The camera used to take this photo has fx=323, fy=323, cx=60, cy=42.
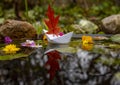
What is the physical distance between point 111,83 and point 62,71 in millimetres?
270

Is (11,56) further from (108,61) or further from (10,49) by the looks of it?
(108,61)

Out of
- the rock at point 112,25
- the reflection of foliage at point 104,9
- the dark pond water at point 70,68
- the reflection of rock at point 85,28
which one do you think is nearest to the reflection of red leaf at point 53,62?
the dark pond water at point 70,68

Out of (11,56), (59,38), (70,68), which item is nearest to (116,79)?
(70,68)

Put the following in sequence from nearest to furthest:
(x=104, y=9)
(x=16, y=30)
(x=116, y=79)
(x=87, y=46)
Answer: (x=116, y=79) < (x=87, y=46) < (x=16, y=30) < (x=104, y=9)

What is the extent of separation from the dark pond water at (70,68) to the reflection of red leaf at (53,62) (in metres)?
0.02

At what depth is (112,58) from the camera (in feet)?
6.05

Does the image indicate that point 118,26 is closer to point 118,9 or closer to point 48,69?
point 48,69

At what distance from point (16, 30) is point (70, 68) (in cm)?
110

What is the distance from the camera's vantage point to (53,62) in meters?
1.76

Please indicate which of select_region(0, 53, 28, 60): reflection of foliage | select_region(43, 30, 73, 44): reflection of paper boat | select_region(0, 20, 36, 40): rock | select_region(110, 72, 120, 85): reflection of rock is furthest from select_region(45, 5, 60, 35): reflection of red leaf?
select_region(110, 72, 120, 85): reflection of rock

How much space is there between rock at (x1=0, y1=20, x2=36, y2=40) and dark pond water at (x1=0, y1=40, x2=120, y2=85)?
0.60m

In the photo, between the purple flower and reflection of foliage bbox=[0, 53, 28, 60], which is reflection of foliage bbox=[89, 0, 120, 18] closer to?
Result: the purple flower

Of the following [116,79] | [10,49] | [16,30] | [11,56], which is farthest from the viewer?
[16,30]

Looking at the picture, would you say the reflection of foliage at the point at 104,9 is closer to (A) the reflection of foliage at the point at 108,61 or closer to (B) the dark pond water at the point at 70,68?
(B) the dark pond water at the point at 70,68
